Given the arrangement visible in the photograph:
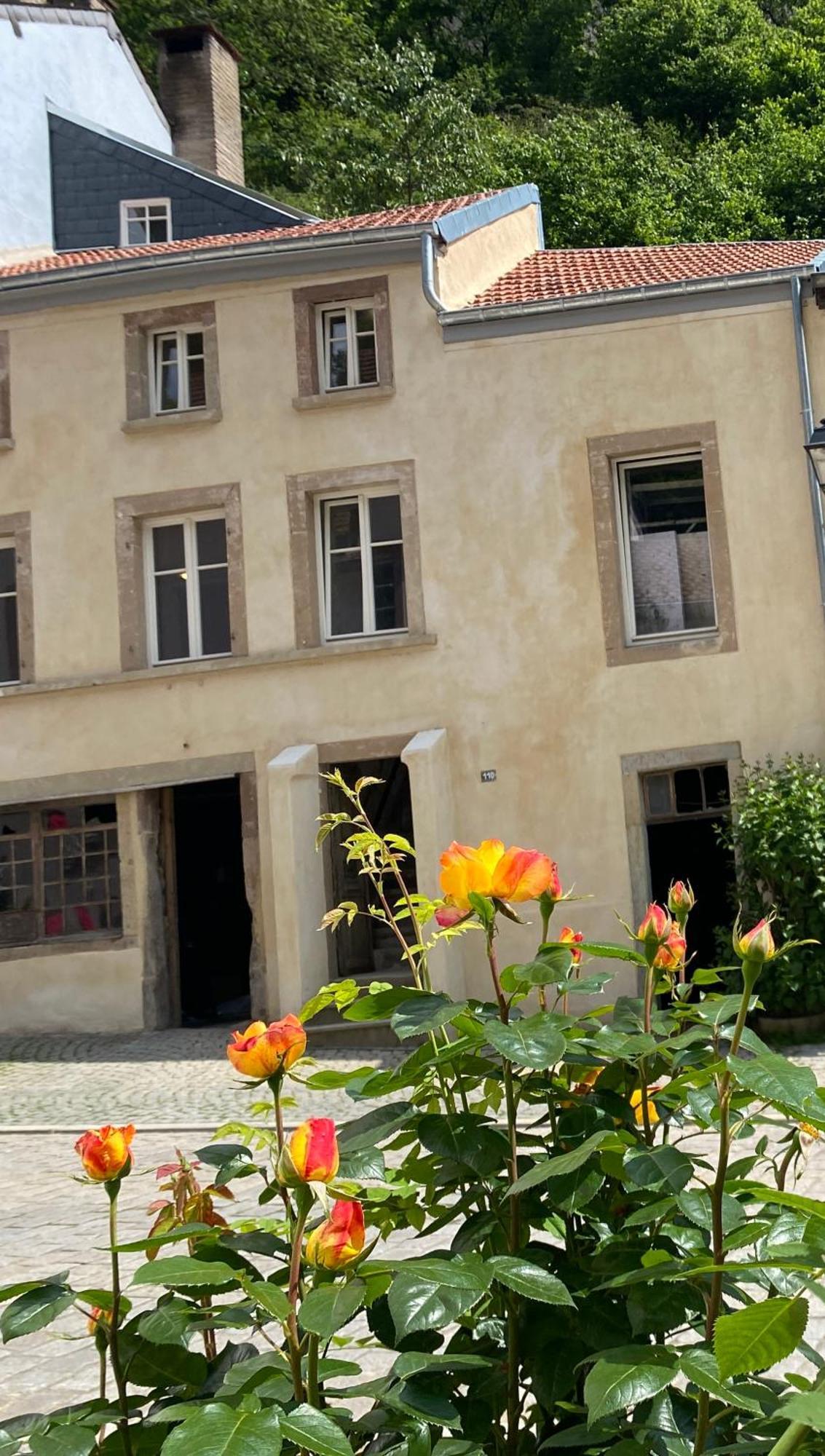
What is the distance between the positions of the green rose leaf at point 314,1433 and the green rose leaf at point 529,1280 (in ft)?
0.80

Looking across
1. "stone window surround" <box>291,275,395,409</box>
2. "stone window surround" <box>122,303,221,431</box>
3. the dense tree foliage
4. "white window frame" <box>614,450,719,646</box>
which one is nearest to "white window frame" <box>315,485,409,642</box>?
"stone window surround" <box>291,275,395,409</box>

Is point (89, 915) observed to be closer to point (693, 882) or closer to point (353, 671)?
point (353, 671)

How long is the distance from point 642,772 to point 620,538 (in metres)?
2.42

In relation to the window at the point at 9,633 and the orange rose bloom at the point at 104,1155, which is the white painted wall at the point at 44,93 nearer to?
the window at the point at 9,633

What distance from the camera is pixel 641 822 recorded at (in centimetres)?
1752

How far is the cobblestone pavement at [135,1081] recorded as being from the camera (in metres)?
13.1

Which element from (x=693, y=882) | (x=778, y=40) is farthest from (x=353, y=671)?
(x=778, y=40)

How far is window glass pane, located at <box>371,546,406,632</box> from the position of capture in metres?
18.8

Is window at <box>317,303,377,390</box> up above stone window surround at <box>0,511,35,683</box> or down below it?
above

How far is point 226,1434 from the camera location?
1.71 m

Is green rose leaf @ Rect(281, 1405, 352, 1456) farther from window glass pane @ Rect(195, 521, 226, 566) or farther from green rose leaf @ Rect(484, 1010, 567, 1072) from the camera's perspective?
window glass pane @ Rect(195, 521, 226, 566)

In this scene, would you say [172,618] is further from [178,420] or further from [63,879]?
[63,879]

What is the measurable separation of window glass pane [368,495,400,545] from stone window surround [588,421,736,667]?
2.20 metres

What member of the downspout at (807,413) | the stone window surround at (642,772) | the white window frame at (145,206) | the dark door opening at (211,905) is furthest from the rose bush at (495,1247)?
the white window frame at (145,206)
